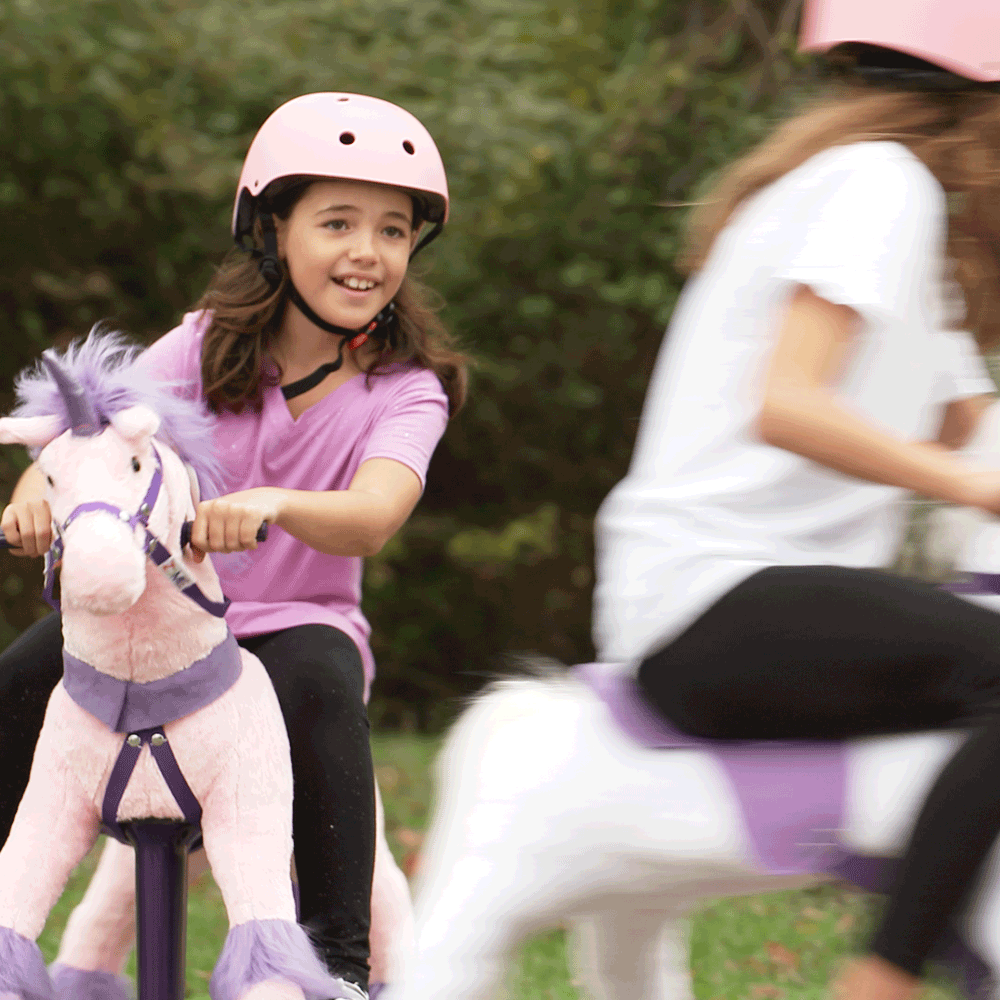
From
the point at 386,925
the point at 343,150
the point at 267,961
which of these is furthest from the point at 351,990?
the point at 343,150

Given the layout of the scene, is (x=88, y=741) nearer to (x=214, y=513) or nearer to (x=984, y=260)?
(x=214, y=513)

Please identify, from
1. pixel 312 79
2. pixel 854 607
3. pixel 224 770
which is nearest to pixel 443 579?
pixel 312 79

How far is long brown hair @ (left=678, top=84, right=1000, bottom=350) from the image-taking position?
2.05 metres

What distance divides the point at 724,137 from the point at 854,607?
4392mm

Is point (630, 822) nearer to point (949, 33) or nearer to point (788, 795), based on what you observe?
point (788, 795)

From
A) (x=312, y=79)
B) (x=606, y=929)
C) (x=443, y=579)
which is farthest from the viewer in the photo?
(x=443, y=579)

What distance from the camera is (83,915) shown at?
111 inches

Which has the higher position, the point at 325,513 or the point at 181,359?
the point at 181,359

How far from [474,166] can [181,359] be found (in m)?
3.91

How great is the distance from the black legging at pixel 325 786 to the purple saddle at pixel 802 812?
735 millimetres

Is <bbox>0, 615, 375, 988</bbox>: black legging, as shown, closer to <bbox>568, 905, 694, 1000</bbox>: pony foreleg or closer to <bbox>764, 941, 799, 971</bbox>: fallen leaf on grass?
<bbox>568, 905, 694, 1000</bbox>: pony foreleg

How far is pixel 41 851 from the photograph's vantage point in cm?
238

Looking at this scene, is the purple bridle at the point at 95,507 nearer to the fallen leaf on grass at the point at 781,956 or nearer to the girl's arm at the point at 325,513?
the girl's arm at the point at 325,513

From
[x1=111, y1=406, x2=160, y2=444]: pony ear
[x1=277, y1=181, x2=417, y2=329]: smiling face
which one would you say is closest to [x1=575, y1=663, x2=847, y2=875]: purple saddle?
[x1=111, y1=406, x2=160, y2=444]: pony ear
